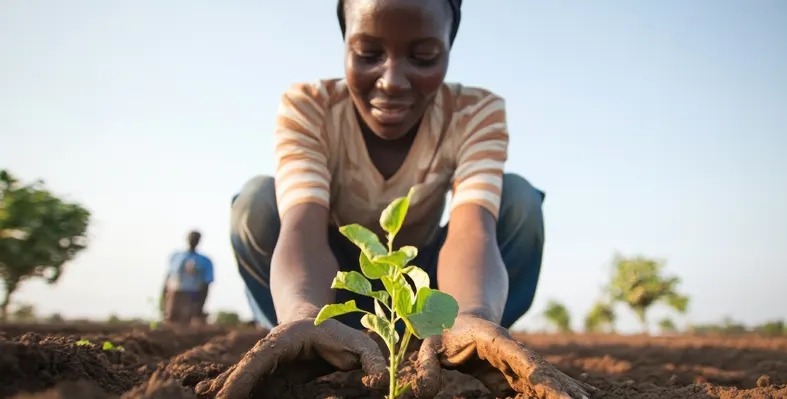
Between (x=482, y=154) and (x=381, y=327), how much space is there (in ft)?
3.76

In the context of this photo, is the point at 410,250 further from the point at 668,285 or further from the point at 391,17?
the point at 668,285

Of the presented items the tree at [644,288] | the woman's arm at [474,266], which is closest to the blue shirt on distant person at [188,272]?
the woman's arm at [474,266]

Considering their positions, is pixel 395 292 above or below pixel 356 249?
below

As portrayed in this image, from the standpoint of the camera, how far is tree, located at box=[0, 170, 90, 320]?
10.4 meters

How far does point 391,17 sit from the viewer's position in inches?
69.7

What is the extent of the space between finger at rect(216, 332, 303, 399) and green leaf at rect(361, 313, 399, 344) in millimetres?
175

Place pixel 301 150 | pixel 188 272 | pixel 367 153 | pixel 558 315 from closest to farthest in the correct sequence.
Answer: pixel 301 150 < pixel 367 153 < pixel 188 272 < pixel 558 315

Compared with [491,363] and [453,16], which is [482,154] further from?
[491,363]

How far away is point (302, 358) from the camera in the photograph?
4.11 ft

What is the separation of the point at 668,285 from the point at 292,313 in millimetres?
16433

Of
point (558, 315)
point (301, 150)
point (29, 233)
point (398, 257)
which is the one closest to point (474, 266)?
point (398, 257)

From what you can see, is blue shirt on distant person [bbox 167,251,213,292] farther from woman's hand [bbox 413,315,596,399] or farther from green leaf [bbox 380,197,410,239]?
green leaf [bbox 380,197,410,239]

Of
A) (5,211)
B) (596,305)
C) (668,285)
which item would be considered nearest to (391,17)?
(5,211)

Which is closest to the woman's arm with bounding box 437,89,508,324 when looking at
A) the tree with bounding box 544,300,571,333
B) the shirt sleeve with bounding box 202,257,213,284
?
the shirt sleeve with bounding box 202,257,213,284
